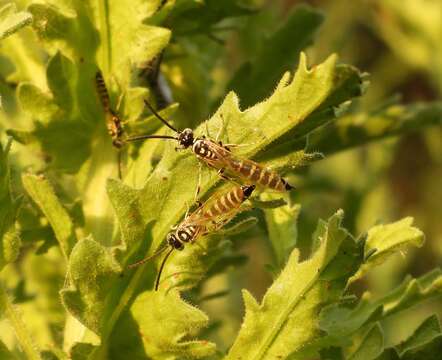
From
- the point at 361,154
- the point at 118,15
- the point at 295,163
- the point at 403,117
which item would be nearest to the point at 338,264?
the point at 295,163

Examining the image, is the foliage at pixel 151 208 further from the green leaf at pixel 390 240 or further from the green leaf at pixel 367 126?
the green leaf at pixel 367 126

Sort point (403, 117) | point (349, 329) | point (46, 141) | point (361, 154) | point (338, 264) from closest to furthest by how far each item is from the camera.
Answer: point (338, 264), point (349, 329), point (46, 141), point (403, 117), point (361, 154)

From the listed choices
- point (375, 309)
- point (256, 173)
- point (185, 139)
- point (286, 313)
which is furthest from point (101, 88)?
point (375, 309)

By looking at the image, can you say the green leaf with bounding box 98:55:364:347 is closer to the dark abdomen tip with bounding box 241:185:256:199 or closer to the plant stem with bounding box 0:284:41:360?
the dark abdomen tip with bounding box 241:185:256:199

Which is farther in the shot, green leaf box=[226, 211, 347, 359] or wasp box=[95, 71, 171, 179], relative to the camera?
wasp box=[95, 71, 171, 179]

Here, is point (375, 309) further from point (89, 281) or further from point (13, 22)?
point (13, 22)

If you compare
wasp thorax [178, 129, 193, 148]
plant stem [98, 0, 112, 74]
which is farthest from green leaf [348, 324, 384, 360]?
plant stem [98, 0, 112, 74]

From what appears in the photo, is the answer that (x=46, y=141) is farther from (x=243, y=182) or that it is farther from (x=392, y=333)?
(x=392, y=333)
